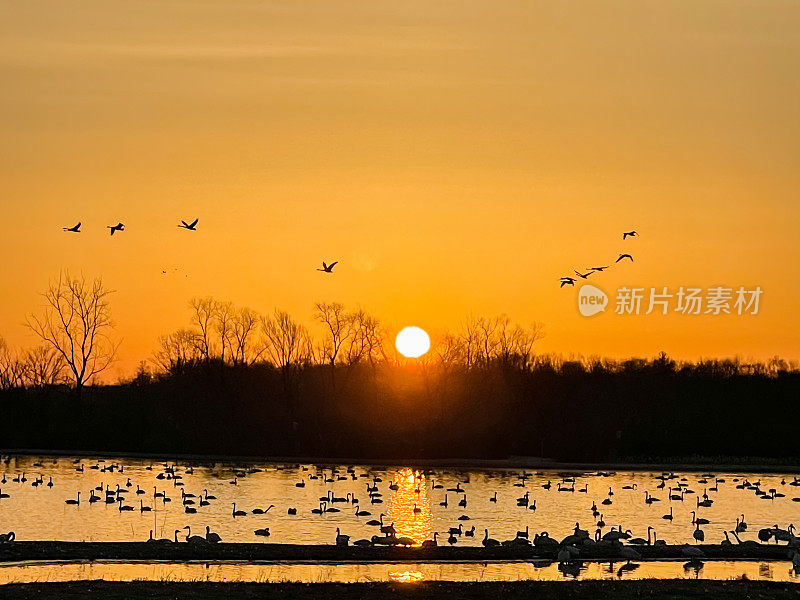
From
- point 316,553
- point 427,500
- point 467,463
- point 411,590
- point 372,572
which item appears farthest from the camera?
point 467,463

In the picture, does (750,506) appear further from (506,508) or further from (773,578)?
(773,578)

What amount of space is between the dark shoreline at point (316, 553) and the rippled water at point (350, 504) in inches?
218

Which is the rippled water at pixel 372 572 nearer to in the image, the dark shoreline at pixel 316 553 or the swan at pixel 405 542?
the dark shoreline at pixel 316 553

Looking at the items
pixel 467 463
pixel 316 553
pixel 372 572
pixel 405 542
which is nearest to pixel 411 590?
pixel 372 572

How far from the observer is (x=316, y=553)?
37.4 metres

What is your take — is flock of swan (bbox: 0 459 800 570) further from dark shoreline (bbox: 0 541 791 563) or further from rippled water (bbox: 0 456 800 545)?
dark shoreline (bbox: 0 541 791 563)

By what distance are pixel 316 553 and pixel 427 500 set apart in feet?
94.6

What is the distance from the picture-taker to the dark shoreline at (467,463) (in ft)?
307

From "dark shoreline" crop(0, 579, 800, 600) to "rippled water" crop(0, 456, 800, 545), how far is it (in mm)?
14580

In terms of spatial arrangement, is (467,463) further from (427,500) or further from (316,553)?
(316,553)

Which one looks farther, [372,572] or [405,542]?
[405,542]

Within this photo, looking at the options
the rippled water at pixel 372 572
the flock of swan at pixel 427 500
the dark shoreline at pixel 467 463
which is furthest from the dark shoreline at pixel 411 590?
the dark shoreline at pixel 467 463

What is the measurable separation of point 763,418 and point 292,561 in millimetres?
75425

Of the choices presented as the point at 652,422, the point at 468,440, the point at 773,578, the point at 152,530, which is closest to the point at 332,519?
the point at 152,530
